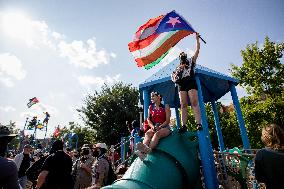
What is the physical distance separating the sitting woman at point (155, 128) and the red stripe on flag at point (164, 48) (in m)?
2.26

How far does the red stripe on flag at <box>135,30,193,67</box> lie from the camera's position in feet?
24.0

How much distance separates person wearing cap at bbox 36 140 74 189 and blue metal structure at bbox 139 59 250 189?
2870mm

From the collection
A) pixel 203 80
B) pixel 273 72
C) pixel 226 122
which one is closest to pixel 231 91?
pixel 203 80

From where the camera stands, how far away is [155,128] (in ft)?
16.9

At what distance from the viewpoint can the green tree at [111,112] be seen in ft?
97.6

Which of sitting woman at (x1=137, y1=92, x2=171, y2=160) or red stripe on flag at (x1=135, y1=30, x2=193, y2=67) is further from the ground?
red stripe on flag at (x1=135, y1=30, x2=193, y2=67)

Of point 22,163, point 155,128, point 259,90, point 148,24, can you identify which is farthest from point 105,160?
point 259,90

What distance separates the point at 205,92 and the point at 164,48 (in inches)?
162

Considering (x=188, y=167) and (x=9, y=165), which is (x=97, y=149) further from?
(x=9, y=165)

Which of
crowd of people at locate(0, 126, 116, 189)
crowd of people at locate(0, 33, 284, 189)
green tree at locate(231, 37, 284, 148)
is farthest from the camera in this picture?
green tree at locate(231, 37, 284, 148)

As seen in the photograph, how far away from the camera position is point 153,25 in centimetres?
731

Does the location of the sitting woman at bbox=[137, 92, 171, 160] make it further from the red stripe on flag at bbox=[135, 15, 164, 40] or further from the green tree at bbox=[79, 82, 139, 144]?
the green tree at bbox=[79, 82, 139, 144]

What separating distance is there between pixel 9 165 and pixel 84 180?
16.2 feet

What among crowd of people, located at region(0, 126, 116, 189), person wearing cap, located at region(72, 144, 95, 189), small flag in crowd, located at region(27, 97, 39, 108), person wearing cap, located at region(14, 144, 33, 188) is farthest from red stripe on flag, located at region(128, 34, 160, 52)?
small flag in crowd, located at region(27, 97, 39, 108)
